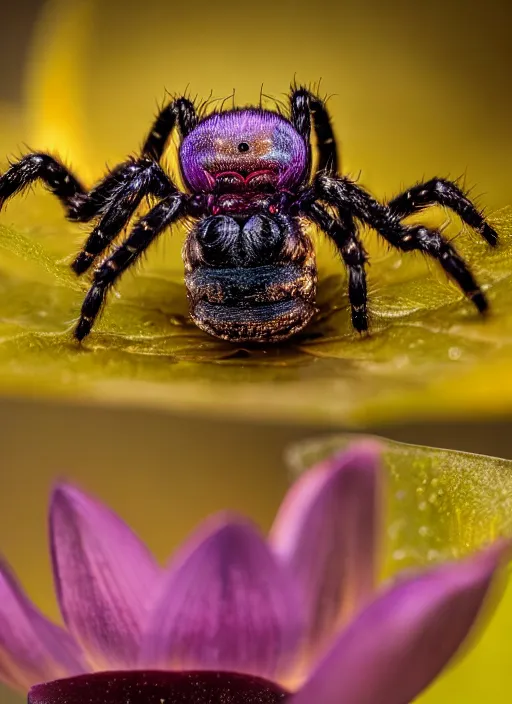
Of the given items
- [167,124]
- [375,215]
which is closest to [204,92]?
[167,124]

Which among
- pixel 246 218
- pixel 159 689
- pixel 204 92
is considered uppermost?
pixel 204 92

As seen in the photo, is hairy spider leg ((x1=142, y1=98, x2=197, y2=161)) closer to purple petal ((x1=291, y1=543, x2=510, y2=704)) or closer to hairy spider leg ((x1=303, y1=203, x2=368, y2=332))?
hairy spider leg ((x1=303, y1=203, x2=368, y2=332))

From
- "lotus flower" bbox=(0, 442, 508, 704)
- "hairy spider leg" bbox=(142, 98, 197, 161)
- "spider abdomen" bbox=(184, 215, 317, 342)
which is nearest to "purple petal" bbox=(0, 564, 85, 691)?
"lotus flower" bbox=(0, 442, 508, 704)

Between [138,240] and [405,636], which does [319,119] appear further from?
[405,636]

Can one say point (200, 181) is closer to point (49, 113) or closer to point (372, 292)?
point (372, 292)

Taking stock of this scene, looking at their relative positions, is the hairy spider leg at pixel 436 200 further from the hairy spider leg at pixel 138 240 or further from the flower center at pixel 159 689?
the flower center at pixel 159 689

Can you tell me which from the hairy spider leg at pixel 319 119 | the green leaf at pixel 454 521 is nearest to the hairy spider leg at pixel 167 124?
the hairy spider leg at pixel 319 119

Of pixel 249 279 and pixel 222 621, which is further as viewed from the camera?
pixel 249 279
